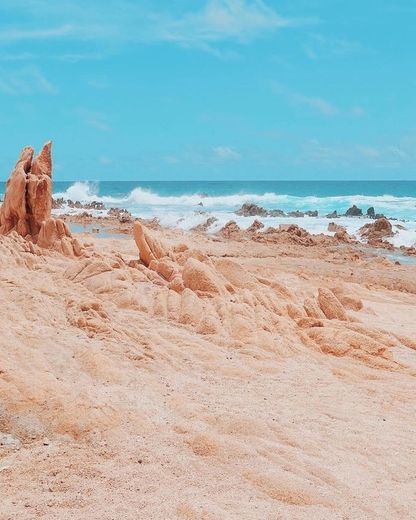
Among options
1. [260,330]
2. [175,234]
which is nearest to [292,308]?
[260,330]

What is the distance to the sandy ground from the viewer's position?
467 centimetres

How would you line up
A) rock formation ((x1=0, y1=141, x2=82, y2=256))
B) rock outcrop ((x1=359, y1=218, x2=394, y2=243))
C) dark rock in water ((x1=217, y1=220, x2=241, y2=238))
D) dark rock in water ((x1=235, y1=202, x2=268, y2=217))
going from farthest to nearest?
dark rock in water ((x1=235, y1=202, x2=268, y2=217)), dark rock in water ((x1=217, y1=220, x2=241, y2=238)), rock outcrop ((x1=359, y1=218, x2=394, y2=243)), rock formation ((x1=0, y1=141, x2=82, y2=256))

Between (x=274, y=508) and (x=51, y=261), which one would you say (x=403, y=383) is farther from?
(x=51, y=261)

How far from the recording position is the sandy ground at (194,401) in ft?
15.3

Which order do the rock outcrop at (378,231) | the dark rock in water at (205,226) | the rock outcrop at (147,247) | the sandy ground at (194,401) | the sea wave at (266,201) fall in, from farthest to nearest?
the sea wave at (266,201)
the dark rock in water at (205,226)
the rock outcrop at (378,231)
the rock outcrop at (147,247)
the sandy ground at (194,401)

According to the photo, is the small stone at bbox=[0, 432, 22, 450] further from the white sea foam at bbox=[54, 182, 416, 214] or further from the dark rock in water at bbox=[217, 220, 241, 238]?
the white sea foam at bbox=[54, 182, 416, 214]

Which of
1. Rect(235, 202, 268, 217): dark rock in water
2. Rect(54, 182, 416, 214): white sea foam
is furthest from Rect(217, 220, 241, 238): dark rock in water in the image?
Rect(54, 182, 416, 214): white sea foam

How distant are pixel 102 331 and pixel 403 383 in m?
3.85

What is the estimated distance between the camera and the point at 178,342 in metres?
8.00

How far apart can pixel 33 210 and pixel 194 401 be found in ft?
27.4

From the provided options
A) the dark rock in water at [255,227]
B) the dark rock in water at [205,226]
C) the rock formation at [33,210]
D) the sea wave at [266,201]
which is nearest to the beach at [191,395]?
the rock formation at [33,210]

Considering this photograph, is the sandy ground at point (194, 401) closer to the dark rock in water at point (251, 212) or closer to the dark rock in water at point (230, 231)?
the dark rock in water at point (230, 231)

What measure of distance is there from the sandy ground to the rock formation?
150 centimetres

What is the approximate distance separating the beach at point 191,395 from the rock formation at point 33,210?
Answer: 2.24 ft
